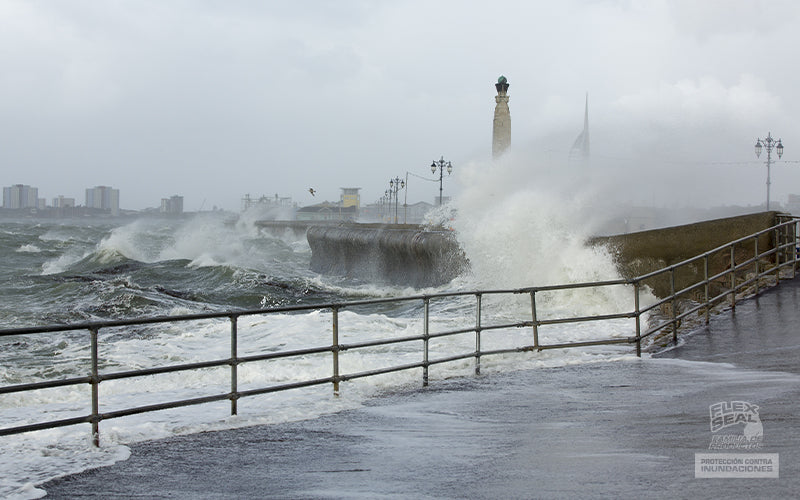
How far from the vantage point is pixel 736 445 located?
5297mm

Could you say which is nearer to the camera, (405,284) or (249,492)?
(249,492)

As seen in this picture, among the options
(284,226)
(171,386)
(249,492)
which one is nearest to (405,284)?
(171,386)

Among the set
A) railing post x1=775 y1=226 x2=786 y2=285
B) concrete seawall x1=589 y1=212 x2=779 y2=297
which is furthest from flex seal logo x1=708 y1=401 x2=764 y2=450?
concrete seawall x1=589 y1=212 x2=779 y2=297

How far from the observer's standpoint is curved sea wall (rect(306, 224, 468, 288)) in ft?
87.2

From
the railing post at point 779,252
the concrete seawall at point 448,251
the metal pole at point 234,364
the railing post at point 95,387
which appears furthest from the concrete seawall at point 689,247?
the railing post at point 95,387

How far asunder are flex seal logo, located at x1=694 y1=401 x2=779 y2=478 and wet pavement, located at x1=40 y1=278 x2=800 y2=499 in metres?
0.06

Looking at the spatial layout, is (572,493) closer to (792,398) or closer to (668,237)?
(792,398)

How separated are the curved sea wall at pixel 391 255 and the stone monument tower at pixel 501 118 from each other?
18451 millimetres

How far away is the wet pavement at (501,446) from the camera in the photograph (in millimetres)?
4578

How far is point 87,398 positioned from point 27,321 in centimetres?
1082

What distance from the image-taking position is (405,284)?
95.6 ft

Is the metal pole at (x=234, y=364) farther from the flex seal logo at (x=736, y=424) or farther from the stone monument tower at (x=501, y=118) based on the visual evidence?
the stone monument tower at (x=501, y=118)

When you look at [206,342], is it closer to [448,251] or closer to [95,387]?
[95,387]

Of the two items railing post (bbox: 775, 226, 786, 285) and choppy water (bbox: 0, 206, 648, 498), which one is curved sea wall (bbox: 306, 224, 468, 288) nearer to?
choppy water (bbox: 0, 206, 648, 498)
